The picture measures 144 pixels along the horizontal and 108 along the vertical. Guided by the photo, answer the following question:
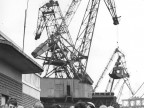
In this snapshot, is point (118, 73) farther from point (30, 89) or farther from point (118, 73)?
point (30, 89)

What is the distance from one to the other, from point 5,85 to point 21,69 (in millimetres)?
3166

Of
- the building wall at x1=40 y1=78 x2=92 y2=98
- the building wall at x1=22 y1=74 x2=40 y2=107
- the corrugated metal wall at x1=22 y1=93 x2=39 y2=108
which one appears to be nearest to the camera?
the corrugated metal wall at x1=22 y1=93 x2=39 y2=108

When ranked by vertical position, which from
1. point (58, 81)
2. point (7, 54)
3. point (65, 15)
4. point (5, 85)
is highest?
point (65, 15)

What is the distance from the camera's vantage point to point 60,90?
63156 mm

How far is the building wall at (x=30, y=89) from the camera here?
22.4m

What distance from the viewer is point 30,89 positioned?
78.2ft

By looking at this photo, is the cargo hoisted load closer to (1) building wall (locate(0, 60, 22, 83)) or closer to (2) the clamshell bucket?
(2) the clamshell bucket

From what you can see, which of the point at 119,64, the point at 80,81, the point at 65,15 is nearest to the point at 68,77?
the point at 80,81

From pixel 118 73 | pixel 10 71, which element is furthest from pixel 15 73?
pixel 118 73

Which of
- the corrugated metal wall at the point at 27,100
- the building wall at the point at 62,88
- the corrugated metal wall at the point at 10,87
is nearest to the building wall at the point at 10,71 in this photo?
the corrugated metal wall at the point at 10,87

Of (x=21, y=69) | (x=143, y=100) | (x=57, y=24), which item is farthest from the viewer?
(x=143, y=100)

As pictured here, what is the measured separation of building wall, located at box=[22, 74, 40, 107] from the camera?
73.5ft

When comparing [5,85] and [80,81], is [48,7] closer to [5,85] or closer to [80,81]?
[80,81]

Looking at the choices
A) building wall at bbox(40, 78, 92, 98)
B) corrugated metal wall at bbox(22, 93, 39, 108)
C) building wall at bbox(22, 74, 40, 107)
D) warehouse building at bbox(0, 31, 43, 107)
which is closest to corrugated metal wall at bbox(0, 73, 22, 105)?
warehouse building at bbox(0, 31, 43, 107)
